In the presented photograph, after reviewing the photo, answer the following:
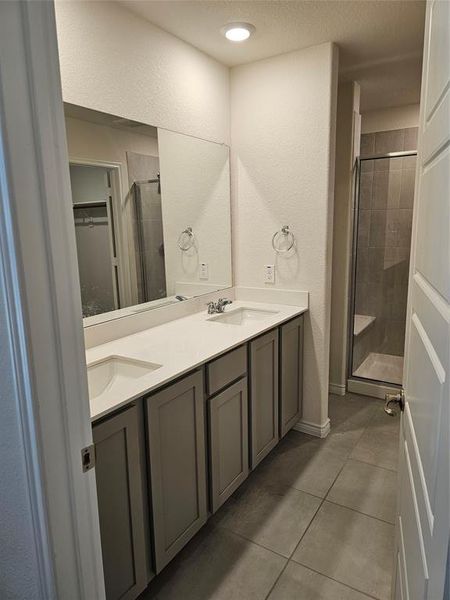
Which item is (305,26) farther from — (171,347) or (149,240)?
(171,347)

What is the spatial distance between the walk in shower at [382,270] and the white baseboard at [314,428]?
2.58 feet

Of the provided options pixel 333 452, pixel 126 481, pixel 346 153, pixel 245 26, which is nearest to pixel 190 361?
pixel 126 481

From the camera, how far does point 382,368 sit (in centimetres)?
355

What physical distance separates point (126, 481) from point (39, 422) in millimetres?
732

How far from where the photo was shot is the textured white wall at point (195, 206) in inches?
93.2

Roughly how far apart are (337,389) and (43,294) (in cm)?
309

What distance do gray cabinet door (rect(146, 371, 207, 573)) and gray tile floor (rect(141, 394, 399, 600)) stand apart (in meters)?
0.17

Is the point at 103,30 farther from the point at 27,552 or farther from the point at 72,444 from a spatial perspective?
the point at 27,552

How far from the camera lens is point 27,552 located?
0.85 metres

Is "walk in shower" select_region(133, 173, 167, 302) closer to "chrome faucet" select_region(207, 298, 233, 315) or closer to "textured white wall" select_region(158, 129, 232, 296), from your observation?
"textured white wall" select_region(158, 129, 232, 296)

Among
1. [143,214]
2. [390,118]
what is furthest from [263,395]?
[390,118]

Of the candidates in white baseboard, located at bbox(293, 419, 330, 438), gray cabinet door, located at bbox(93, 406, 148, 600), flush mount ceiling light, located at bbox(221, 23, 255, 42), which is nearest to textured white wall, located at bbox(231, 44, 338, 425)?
white baseboard, located at bbox(293, 419, 330, 438)

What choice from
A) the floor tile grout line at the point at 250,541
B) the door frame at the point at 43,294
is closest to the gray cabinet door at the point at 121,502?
the door frame at the point at 43,294

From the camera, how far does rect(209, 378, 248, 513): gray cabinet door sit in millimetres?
1829
